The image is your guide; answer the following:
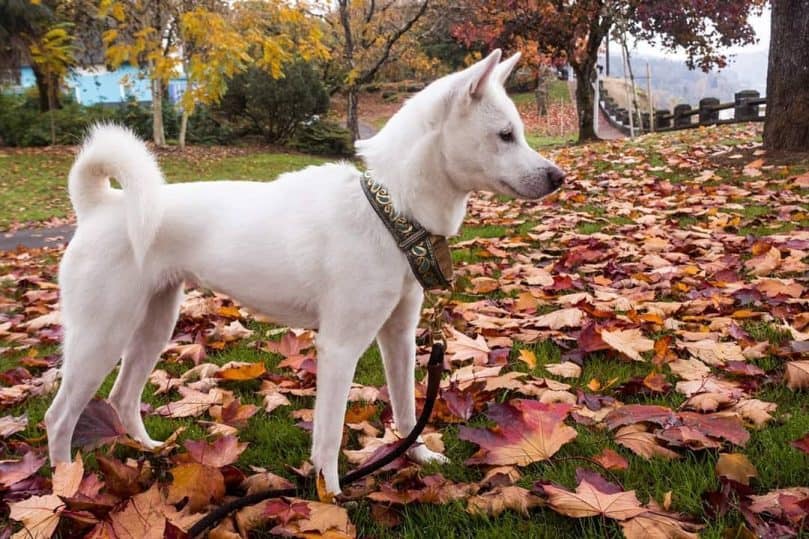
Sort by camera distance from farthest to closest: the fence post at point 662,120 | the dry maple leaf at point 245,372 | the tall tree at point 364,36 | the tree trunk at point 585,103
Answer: the fence post at point 662,120 → the tall tree at point 364,36 → the tree trunk at point 585,103 → the dry maple leaf at point 245,372

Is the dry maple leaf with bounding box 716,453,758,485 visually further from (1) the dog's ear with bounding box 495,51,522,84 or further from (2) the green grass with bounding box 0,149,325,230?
(2) the green grass with bounding box 0,149,325,230

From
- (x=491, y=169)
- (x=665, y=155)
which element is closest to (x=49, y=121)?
(x=665, y=155)

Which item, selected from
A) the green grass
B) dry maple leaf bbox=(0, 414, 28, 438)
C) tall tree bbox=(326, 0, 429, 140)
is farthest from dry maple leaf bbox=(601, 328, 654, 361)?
tall tree bbox=(326, 0, 429, 140)

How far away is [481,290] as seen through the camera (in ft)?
13.7

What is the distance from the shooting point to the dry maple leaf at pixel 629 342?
285cm

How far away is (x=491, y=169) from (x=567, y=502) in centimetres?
108

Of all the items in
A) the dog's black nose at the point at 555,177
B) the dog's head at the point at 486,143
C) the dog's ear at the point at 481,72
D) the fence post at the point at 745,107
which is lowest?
the dog's black nose at the point at 555,177

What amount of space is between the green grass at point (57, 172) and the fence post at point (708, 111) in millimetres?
11253

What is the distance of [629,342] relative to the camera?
2.95 m

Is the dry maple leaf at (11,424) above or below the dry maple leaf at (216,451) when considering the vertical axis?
below

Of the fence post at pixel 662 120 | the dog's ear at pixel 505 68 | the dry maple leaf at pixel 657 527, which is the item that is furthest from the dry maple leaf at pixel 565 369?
the fence post at pixel 662 120

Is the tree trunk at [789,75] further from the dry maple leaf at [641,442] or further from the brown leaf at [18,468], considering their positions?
the brown leaf at [18,468]

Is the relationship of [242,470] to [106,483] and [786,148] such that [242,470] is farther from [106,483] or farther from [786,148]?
[786,148]

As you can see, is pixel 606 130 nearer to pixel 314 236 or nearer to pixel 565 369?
pixel 565 369
